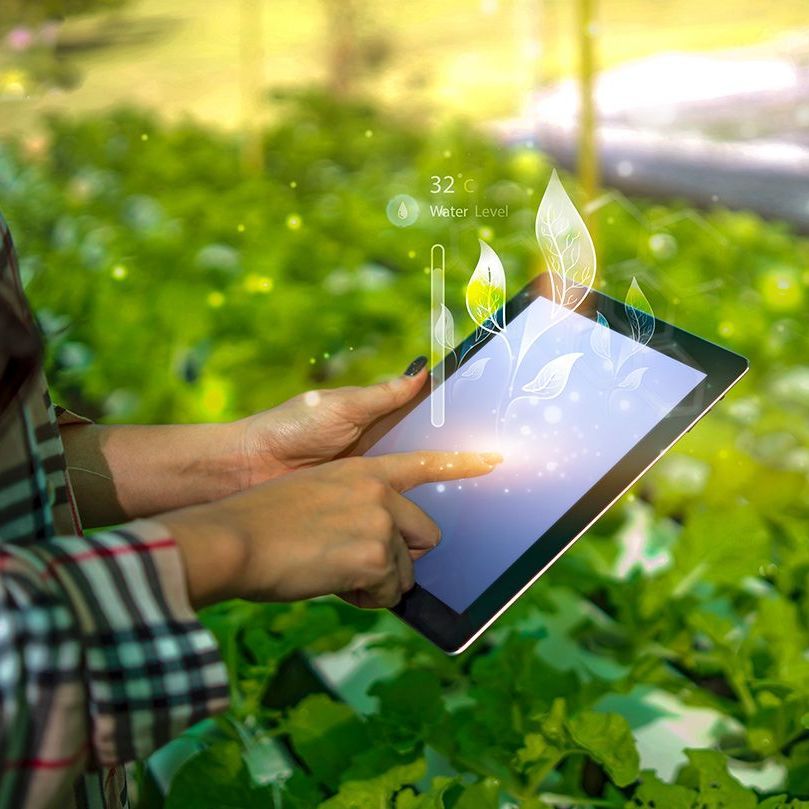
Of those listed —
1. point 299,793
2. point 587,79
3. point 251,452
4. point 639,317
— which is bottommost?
point 299,793

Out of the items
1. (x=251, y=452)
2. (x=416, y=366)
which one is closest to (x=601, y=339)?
(x=416, y=366)

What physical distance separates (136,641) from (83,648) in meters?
0.03

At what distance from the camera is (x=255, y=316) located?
212cm

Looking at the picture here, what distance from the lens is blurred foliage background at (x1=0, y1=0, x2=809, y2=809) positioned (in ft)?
3.84

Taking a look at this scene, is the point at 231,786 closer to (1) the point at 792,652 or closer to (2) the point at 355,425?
(2) the point at 355,425

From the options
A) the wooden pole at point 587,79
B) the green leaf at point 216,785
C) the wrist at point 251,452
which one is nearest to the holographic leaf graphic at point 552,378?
the wrist at point 251,452

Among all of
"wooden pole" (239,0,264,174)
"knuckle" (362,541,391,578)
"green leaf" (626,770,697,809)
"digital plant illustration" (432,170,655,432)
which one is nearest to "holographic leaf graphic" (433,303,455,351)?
"digital plant illustration" (432,170,655,432)

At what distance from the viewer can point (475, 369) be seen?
38.9 inches

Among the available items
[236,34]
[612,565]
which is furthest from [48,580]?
[236,34]

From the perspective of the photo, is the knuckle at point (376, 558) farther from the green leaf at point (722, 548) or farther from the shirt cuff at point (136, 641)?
the green leaf at point (722, 548)

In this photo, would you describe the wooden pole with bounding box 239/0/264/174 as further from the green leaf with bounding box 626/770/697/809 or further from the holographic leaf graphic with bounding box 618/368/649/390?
the green leaf with bounding box 626/770/697/809

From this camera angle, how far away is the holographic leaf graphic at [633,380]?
3.01 ft

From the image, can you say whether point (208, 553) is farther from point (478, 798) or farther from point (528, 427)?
point (478, 798)

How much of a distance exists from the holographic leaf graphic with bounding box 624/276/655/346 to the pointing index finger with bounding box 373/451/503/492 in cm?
16
